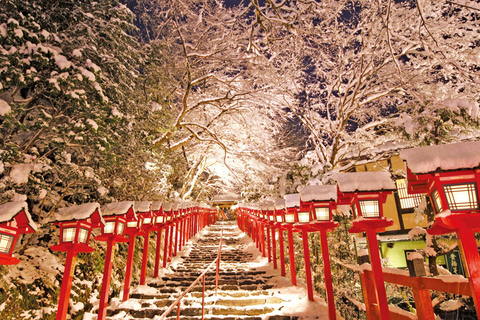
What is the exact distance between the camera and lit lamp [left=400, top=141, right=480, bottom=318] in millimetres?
2592

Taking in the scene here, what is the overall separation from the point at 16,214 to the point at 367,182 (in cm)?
516

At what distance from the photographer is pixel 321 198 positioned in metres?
5.29

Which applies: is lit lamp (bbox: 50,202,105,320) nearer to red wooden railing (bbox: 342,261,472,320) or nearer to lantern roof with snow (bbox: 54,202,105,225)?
lantern roof with snow (bbox: 54,202,105,225)

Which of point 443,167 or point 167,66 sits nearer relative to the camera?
point 443,167

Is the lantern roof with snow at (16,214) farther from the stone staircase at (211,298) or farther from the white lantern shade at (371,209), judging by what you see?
the white lantern shade at (371,209)

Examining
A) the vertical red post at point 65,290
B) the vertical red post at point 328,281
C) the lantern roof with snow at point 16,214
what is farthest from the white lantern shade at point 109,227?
the vertical red post at point 328,281

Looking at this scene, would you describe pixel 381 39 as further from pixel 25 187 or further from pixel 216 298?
pixel 25 187

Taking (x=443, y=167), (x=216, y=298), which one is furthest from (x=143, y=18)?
(x=443, y=167)

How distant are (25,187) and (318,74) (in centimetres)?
1209

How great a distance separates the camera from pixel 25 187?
15.9ft

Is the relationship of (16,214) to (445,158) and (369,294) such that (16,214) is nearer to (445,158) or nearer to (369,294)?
(445,158)

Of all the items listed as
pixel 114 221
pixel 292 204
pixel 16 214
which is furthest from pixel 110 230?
pixel 292 204

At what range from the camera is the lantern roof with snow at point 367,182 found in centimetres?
405

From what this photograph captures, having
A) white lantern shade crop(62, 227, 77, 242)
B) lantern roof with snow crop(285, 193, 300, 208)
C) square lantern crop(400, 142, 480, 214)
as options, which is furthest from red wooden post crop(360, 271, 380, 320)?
white lantern shade crop(62, 227, 77, 242)
